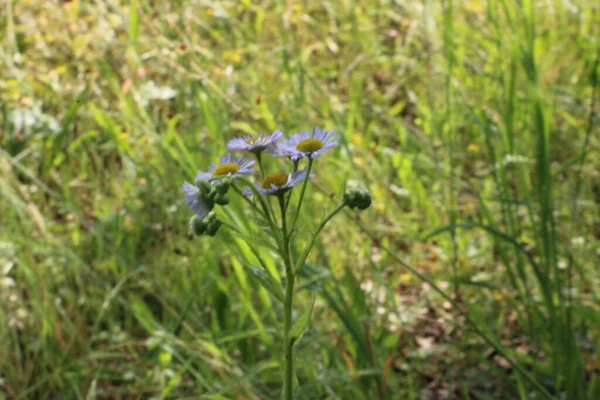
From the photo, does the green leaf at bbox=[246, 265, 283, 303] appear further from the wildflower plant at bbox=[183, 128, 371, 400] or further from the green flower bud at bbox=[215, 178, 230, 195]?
the green flower bud at bbox=[215, 178, 230, 195]

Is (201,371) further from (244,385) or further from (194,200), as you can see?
(194,200)

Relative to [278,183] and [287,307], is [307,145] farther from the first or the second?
[287,307]

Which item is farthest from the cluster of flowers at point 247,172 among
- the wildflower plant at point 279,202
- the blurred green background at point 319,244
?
the blurred green background at point 319,244

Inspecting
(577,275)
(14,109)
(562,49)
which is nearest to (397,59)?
(562,49)

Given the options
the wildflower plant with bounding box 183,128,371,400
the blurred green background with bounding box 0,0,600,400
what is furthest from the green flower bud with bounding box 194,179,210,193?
the blurred green background with bounding box 0,0,600,400

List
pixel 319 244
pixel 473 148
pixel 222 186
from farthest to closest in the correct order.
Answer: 1. pixel 473 148
2. pixel 319 244
3. pixel 222 186

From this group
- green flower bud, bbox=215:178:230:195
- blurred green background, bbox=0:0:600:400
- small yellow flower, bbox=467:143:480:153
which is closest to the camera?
green flower bud, bbox=215:178:230:195

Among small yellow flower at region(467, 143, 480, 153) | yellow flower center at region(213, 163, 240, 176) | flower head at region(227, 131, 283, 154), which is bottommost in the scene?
yellow flower center at region(213, 163, 240, 176)

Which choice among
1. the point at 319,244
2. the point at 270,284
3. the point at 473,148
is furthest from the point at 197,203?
the point at 473,148
